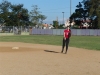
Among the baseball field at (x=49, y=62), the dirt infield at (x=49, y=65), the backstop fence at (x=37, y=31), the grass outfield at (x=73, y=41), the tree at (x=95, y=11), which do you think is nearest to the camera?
the dirt infield at (x=49, y=65)

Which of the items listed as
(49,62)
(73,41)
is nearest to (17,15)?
(73,41)

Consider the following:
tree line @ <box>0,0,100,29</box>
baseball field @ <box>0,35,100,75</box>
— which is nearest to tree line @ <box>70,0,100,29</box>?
tree line @ <box>0,0,100,29</box>

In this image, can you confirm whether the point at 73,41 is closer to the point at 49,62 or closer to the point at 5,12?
the point at 49,62

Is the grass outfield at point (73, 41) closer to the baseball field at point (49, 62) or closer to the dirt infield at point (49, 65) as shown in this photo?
the baseball field at point (49, 62)

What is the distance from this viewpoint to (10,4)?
332 ft

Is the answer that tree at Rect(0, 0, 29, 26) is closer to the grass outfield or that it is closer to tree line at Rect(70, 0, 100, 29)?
tree line at Rect(70, 0, 100, 29)

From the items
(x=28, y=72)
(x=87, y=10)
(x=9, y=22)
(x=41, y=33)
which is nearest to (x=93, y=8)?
(x=87, y=10)

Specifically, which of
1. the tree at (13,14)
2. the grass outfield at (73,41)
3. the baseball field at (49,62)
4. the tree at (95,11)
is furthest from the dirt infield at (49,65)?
the tree at (13,14)

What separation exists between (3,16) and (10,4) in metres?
8.08

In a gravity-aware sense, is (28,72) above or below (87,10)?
below

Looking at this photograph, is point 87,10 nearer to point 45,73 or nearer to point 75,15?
point 75,15

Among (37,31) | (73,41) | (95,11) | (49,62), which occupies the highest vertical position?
(95,11)

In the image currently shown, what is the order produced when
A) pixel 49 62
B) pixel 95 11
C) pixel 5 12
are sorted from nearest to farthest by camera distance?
pixel 49 62 < pixel 95 11 < pixel 5 12

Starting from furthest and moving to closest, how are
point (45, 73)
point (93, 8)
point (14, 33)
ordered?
1. point (93, 8)
2. point (14, 33)
3. point (45, 73)
